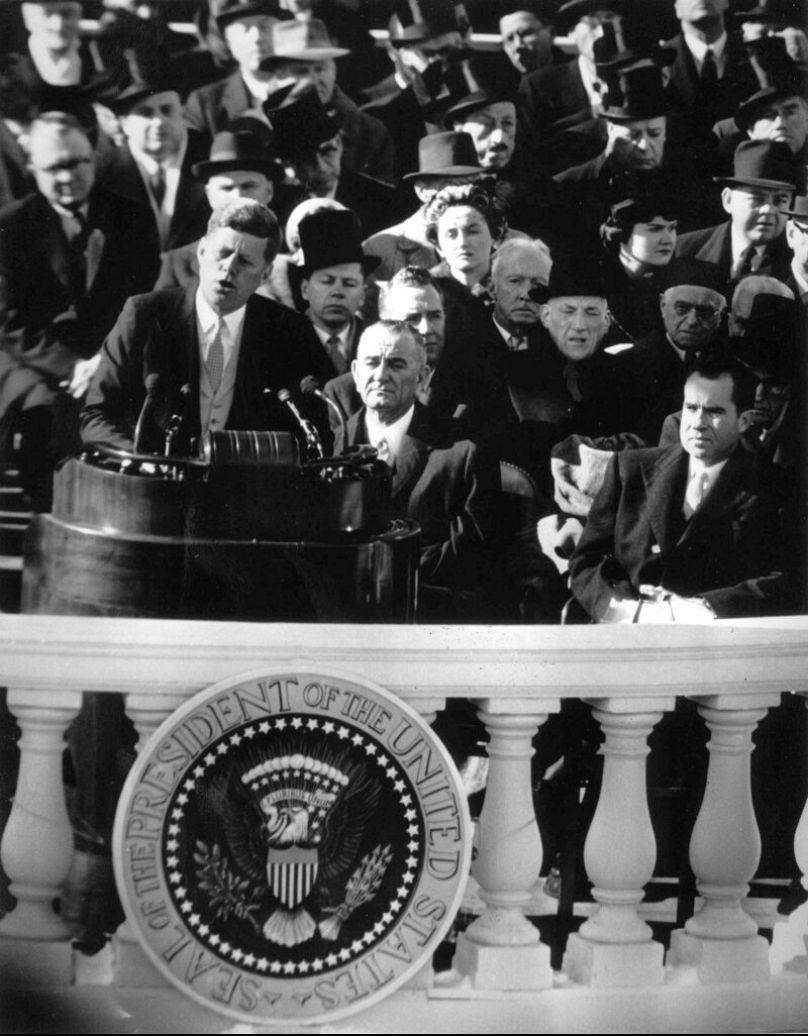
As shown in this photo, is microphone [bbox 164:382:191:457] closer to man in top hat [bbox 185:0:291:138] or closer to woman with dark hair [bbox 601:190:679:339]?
man in top hat [bbox 185:0:291:138]

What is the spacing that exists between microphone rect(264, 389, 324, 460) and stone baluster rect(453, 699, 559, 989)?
0.62 meters

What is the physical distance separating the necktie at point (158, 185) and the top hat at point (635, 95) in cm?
93

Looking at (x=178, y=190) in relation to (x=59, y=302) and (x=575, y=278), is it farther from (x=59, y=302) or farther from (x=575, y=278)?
(x=575, y=278)

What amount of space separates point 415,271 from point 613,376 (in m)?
0.48

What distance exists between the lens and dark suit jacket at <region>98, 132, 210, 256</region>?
3.00 m

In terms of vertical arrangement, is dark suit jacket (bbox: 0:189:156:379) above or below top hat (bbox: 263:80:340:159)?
below

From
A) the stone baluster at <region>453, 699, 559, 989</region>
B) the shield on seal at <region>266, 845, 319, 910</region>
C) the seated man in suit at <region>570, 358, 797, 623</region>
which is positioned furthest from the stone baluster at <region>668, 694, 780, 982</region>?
the shield on seal at <region>266, 845, 319, 910</region>

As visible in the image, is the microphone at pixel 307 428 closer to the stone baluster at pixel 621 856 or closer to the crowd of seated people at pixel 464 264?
the crowd of seated people at pixel 464 264

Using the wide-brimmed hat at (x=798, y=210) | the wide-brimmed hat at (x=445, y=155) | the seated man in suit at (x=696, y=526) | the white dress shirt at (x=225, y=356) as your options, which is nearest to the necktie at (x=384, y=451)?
the white dress shirt at (x=225, y=356)

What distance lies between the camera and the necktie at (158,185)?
2996 mm

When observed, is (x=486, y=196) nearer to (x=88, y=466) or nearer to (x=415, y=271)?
(x=415, y=271)

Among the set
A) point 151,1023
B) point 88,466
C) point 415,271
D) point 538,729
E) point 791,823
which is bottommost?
point 151,1023

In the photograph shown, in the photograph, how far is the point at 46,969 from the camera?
296 centimetres

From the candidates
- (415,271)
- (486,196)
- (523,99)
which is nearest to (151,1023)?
(415,271)
